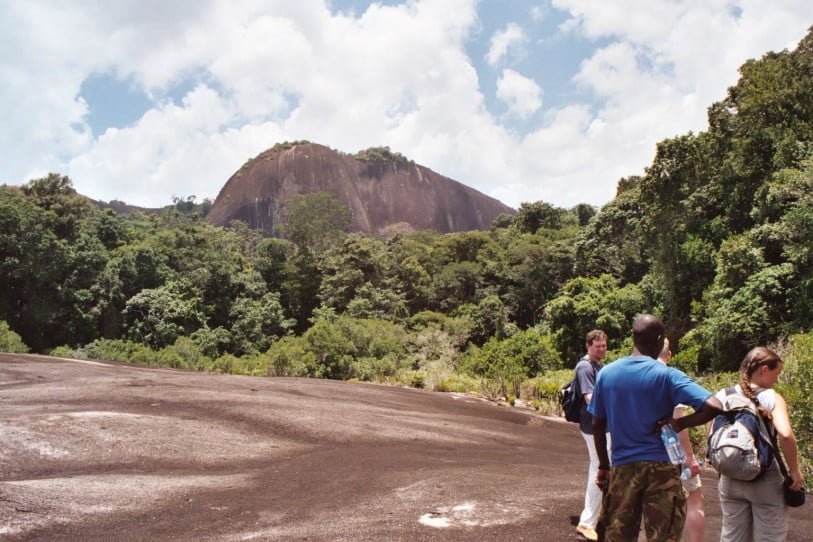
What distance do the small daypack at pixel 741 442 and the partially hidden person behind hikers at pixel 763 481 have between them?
0.03 metres

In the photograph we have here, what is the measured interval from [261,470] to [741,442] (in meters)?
5.99

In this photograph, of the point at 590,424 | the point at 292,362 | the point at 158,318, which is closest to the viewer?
the point at 590,424

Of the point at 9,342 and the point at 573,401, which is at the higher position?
the point at 573,401

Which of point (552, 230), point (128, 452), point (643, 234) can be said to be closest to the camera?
point (128, 452)

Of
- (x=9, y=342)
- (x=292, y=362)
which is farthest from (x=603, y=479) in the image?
(x=9, y=342)

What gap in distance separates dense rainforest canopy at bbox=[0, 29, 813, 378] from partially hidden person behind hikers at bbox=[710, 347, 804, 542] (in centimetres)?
1712

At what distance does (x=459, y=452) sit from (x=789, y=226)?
1528 centimetres

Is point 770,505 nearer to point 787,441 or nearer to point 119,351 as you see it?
point 787,441

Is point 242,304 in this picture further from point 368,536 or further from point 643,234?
point 368,536

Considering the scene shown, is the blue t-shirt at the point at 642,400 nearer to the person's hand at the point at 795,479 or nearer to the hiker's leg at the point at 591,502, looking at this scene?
the person's hand at the point at 795,479

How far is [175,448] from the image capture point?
8281 mm

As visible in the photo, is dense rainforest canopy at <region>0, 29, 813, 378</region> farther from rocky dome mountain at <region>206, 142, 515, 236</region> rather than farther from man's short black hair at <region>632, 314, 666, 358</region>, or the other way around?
rocky dome mountain at <region>206, 142, 515, 236</region>

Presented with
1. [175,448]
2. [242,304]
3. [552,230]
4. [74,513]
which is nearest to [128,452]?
[175,448]

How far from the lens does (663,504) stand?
10.8 feet
